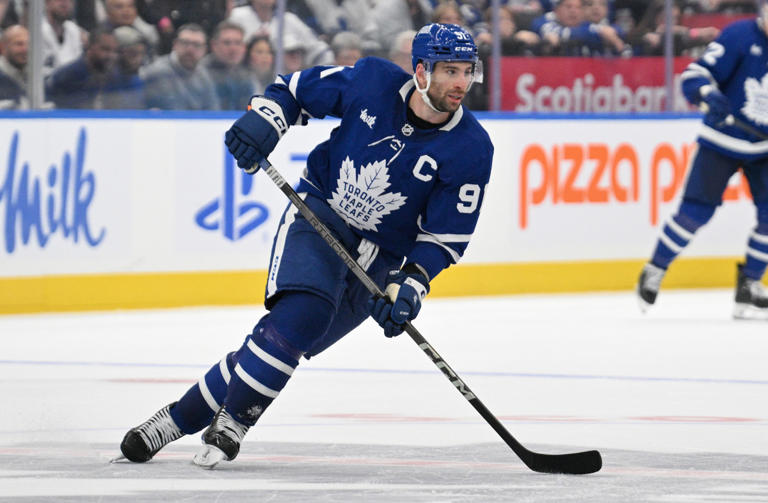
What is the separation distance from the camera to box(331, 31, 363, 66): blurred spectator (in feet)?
28.8

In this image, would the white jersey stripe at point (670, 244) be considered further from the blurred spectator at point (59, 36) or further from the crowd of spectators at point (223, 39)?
the blurred spectator at point (59, 36)

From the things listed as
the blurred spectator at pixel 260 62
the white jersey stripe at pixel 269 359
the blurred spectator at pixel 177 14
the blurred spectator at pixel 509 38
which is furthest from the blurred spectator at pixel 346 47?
the white jersey stripe at pixel 269 359

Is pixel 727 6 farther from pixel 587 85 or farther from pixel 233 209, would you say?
pixel 233 209

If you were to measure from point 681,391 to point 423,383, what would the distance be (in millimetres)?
840

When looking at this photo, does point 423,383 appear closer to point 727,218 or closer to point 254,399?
point 254,399

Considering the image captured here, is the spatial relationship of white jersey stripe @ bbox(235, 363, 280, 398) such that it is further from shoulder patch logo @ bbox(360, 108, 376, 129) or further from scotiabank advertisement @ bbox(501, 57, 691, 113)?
scotiabank advertisement @ bbox(501, 57, 691, 113)

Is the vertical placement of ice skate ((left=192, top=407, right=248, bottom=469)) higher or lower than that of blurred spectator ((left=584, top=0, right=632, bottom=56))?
higher

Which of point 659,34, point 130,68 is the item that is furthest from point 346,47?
point 659,34

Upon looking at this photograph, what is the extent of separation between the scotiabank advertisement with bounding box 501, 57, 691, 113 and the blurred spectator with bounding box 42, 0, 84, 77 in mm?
2447

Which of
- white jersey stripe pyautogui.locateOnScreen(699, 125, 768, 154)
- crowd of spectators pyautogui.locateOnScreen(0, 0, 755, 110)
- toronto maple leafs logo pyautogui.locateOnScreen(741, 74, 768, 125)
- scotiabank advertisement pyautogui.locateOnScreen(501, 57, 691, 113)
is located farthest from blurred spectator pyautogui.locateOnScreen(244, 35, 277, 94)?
toronto maple leafs logo pyautogui.locateOnScreen(741, 74, 768, 125)

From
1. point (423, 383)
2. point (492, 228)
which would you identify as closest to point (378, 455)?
point (423, 383)

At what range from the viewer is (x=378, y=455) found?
4.36 metres

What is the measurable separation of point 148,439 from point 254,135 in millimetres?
748

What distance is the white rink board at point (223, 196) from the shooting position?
26.0ft
